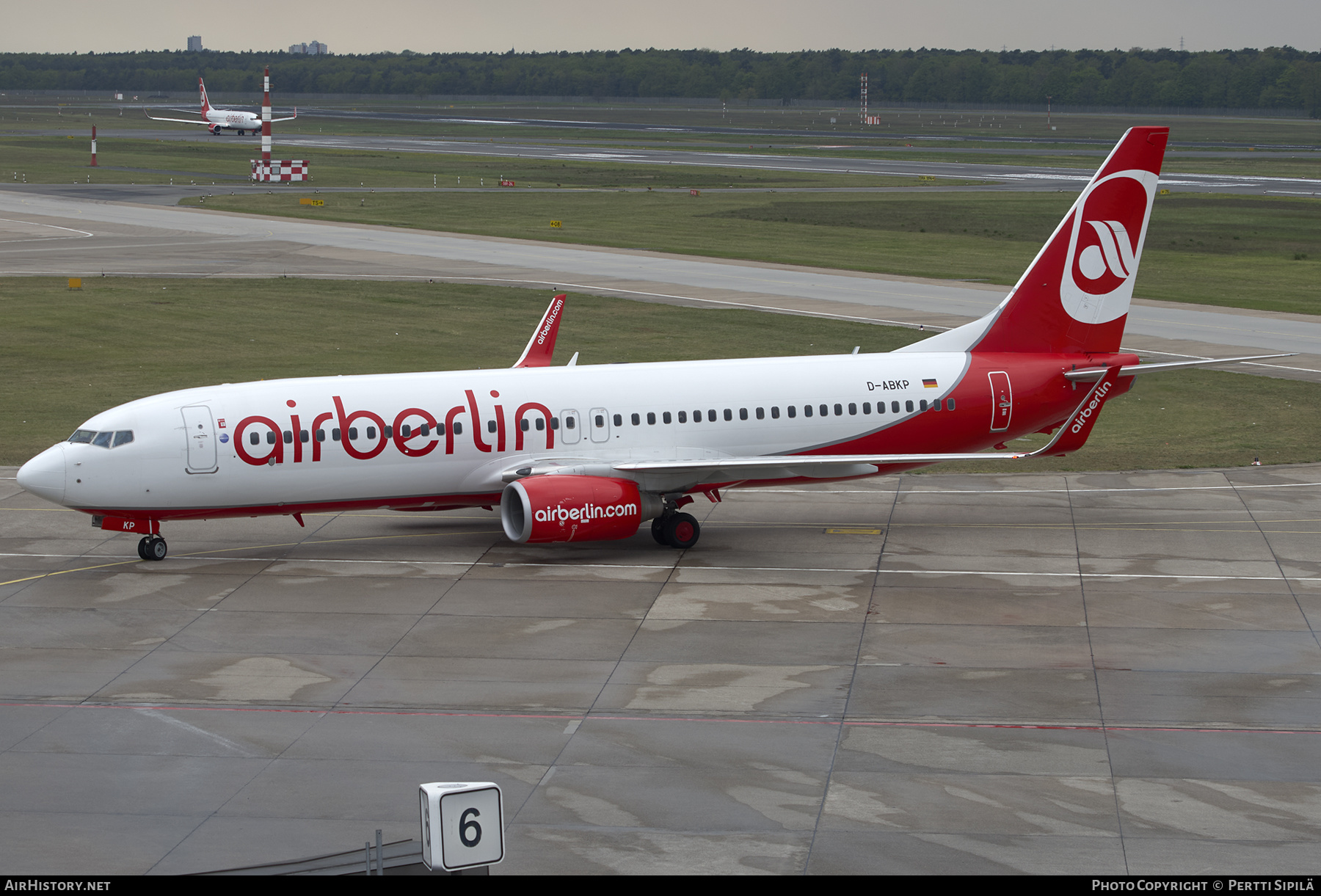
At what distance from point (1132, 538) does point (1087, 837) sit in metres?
17.2

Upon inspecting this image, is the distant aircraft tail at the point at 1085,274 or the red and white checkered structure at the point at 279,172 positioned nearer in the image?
the distant aircraft tail at the point at 1085,274

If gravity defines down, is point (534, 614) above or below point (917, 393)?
below

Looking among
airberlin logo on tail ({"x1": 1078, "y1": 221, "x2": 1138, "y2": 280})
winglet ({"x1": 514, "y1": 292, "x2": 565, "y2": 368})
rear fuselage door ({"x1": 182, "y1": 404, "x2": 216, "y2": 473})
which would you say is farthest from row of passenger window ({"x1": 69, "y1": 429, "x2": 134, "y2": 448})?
airberlin logo on tail ({"x1": 1078, "y1": 221, "x2": 1138, "y2": 280})

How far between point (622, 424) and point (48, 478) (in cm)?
1232

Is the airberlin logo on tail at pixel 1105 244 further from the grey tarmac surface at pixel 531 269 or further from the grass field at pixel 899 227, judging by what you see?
the grass field at pixel 899 227

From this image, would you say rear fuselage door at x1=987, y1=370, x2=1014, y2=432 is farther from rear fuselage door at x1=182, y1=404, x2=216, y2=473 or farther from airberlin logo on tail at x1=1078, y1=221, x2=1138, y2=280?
rear fuselage door at x1=182, y1=404, x2=216, y2=473

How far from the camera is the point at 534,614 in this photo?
97.4 ft

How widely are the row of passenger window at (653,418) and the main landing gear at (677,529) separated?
219cm

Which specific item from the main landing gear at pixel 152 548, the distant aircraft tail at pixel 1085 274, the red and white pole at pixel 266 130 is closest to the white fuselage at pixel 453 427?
the main landing gear at pixel 152 548

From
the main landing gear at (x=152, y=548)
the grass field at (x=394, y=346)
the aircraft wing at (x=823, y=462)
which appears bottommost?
the grass field at (x=394, y=346)

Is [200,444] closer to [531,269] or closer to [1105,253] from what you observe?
[1105,253]

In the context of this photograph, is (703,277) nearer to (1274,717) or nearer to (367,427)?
(367,427)

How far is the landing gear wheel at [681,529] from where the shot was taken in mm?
34656

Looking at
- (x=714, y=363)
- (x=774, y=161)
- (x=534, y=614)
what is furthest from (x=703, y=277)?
(x=774, y=161)
